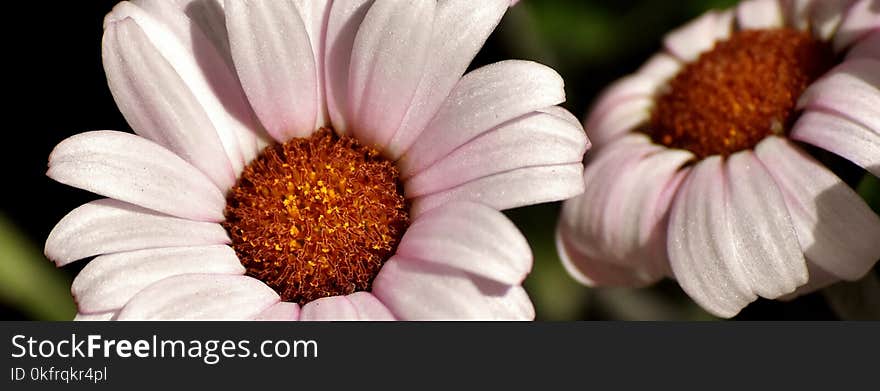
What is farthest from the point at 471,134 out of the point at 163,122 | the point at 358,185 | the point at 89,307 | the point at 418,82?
the point at 89,307

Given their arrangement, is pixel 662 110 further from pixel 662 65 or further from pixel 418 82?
pixel 418 82

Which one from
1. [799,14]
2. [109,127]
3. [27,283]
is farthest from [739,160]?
[27,283]

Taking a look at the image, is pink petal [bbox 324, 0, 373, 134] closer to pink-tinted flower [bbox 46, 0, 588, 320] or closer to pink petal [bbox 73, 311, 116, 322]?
pink-tinted flower [bbox 46, 0, 588, 320]

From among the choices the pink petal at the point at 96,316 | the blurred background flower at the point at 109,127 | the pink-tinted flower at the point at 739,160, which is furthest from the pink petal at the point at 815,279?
the pink petal at the point at 96,316

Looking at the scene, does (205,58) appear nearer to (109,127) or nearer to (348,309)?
(348,309)

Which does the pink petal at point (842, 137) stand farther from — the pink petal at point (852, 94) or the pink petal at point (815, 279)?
the pink petal at point (815, 279)
